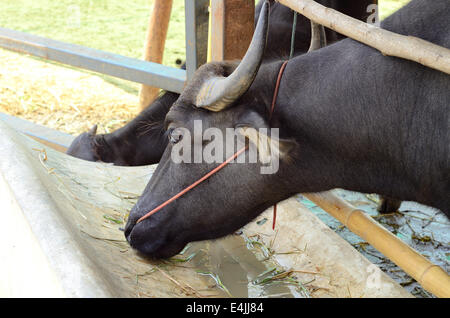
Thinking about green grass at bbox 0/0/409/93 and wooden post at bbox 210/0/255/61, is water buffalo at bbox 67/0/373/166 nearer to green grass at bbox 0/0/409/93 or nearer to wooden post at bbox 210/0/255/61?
wooden post at bbox 210/0/255/61

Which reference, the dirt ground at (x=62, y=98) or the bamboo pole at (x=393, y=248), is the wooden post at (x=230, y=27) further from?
the dirt ground at (x=62, y=98)

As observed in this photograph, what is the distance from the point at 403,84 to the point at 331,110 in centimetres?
31

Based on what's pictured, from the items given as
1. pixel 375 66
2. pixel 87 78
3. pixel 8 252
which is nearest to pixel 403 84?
pixel 375 66

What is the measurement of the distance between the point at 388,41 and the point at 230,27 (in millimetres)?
1357

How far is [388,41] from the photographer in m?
2.26

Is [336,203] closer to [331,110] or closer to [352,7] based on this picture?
[331,110]

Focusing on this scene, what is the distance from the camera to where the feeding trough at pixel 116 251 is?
219cm

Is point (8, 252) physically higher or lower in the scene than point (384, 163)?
lower

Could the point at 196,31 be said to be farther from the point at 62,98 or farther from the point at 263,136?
the point at 62,98

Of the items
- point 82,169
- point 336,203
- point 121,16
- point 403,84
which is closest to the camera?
point 403,84

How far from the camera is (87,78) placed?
289 inches

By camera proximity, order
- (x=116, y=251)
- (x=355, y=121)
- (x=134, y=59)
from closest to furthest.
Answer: (x=355, y=121), (x=116, y=251), (x=134, y=59)
